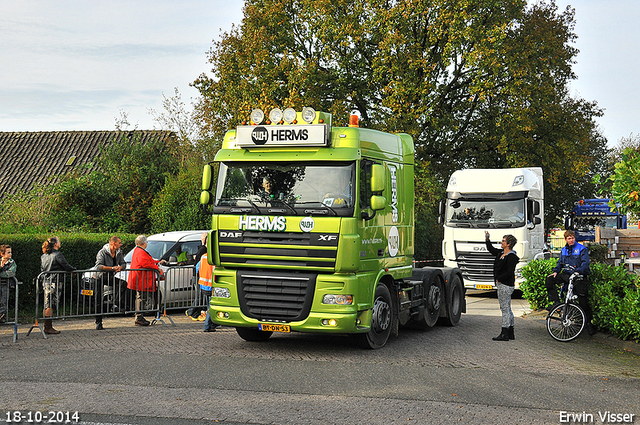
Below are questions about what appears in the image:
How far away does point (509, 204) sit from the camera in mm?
17828

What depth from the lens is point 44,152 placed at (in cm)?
2973

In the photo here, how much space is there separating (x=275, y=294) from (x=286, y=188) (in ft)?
5.11

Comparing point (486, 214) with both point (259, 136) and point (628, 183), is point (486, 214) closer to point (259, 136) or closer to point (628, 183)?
point (628, 183)

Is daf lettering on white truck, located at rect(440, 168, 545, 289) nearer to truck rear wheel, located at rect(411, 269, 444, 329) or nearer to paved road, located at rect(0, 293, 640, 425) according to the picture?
truck rear wheel, located at rect(411, 269, 444, 329)

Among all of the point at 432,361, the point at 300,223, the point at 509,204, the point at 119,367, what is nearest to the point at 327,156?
the point at 300,223

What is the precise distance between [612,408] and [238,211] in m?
5.53

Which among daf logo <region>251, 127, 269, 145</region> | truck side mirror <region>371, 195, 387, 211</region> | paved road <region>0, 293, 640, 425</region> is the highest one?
daf logo <region>251, 127, 269, 145</region>

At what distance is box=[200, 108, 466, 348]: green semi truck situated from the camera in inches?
365

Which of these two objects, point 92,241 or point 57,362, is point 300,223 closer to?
point 57,362

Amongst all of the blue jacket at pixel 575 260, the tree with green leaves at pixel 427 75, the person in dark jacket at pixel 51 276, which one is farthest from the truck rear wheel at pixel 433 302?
the tree with green leaves at pixel 427 75

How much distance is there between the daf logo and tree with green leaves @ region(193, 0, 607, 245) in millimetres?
15322

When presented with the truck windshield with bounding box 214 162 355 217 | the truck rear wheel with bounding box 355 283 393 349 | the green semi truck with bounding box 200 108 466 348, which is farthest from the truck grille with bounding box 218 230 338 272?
the truck rear wheel with bounding box 355 283 393 349

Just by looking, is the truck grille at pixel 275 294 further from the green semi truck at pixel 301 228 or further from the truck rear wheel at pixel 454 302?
the truck rear wheel at pixel 454 302

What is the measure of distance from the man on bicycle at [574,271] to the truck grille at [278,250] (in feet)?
15.6
